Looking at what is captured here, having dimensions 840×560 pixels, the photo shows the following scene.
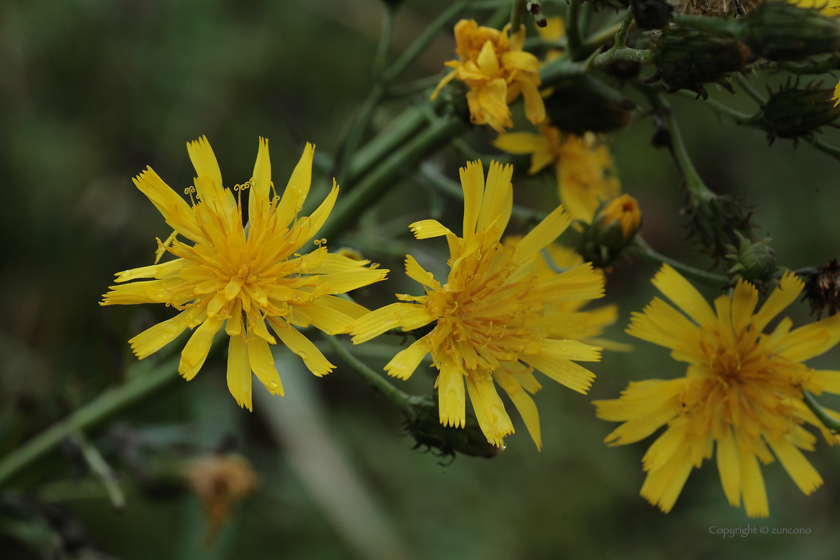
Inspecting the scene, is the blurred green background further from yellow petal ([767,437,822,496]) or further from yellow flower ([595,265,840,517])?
yellow petal ([767,437,822,496])

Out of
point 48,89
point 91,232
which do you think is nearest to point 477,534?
point 91,232

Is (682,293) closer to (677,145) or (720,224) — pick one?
(720,224)

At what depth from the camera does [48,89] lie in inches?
190

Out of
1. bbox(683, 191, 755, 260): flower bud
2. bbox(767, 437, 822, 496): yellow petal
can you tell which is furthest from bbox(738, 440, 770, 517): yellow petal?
bbox(683, 191, 755, 260): flower bud

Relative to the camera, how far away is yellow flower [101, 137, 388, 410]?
1.83 m

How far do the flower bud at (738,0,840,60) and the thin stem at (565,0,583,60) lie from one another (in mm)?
515

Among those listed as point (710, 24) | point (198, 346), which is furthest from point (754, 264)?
point (198, 346)

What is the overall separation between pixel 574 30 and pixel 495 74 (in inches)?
11.6

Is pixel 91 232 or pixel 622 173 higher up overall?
pixel 91 232

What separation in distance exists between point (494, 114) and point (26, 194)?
4252 mm

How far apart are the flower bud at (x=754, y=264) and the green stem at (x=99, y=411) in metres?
2.19

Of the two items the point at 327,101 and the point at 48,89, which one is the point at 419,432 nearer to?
the point at 327,101

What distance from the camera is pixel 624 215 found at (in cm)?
225

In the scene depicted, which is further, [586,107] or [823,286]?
[586,107]
